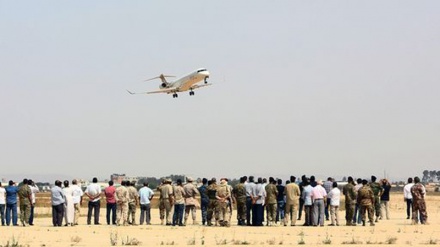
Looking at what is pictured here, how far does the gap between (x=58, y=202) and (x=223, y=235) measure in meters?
6.41

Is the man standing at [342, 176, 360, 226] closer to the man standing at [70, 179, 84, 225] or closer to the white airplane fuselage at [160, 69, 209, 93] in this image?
the man standing at [70, 179, 84, 225]

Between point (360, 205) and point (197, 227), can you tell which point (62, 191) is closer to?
point (197, 227)

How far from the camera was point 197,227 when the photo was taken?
27.1 meters

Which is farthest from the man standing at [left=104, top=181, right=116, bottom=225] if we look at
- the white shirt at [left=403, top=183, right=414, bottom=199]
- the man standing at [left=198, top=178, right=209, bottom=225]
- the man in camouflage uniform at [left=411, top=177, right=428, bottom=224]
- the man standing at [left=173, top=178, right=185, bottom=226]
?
the white shirt at [left=403, top=183, right=414, bottom=199]

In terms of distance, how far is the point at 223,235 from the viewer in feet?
77.1

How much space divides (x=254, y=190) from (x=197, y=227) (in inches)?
89.0

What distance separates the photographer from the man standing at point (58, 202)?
27.2 m

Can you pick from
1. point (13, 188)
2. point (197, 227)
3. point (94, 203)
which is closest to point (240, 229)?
point (197, 227)

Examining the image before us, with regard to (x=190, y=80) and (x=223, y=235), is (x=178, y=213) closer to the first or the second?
(x=223, y=235)

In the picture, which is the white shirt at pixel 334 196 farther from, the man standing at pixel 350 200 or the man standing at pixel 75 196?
the man standing at pixel 75 196

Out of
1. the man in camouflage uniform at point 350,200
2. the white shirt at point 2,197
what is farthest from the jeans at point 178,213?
the white shirt at point 2,197

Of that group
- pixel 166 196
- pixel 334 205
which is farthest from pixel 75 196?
pixel 334 205

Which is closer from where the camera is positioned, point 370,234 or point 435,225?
point 370,234

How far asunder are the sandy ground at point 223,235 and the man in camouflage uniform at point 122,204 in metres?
0.67
